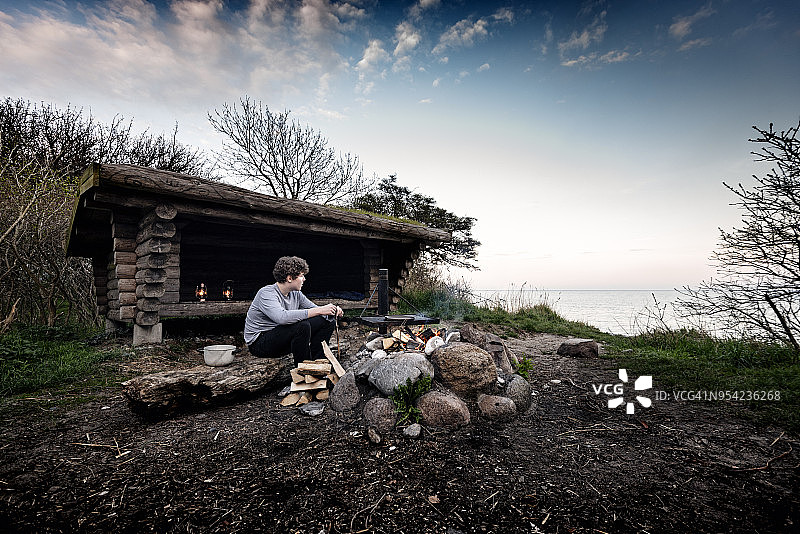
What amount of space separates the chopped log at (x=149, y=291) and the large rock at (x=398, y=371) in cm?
417

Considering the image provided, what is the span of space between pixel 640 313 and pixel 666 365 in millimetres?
3623

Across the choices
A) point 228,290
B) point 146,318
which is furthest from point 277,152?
point 146,318

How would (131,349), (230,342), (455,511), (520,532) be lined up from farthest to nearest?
(230,342)
(131,349)
(455,511)
(520,532)

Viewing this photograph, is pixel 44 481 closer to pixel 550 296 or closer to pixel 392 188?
pixel 550 296

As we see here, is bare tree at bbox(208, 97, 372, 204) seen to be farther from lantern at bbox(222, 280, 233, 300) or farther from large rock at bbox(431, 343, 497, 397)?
large rock at bbox(431, 343, 497, 397)

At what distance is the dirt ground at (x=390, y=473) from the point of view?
1.68m

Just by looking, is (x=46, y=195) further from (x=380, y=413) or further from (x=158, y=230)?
(x=380, y=413)

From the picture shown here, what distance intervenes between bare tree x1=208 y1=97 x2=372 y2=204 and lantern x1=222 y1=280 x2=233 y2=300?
295 inches

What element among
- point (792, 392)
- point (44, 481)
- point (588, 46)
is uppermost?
point (588, 46)

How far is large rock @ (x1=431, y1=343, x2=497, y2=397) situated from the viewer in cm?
318

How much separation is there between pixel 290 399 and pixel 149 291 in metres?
3.59

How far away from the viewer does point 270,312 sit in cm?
362

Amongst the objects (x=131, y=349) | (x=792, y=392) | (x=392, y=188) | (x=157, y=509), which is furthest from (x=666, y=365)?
(x=392, y=188)

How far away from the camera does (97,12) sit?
6.24m
